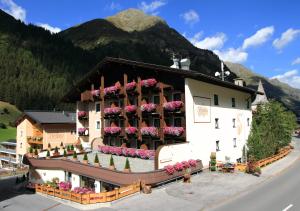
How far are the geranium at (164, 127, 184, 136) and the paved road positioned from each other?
868cm

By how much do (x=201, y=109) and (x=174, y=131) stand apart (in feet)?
12.5

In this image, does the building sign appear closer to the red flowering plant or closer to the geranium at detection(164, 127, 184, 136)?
the geranium at detection(164, 127, 184, 136)

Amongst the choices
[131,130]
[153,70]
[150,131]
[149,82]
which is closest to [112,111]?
[131,130]

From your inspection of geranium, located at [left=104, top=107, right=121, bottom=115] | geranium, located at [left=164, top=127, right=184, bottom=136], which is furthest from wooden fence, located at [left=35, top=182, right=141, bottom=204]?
geranium, located at [left=104, top=107, right=121, bottom=115]

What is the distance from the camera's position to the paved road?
22.1 meters

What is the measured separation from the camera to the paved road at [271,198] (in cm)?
2206

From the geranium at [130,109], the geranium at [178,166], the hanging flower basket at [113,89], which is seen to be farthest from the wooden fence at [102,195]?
the hanging flower basket at [113,89]

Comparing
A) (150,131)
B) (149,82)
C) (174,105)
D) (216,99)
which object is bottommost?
(150,131)

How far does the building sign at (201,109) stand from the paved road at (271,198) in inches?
341

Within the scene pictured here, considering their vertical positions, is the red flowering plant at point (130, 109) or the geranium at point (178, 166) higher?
the red flowering plant at point (130, 109)

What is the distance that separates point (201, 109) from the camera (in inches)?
1378

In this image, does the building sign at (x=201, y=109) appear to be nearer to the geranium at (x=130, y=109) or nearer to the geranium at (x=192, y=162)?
the geranium at (x=192, y=162)

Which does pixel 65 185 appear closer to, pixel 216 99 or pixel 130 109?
pixel 130 109

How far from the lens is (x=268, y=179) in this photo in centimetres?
3144
